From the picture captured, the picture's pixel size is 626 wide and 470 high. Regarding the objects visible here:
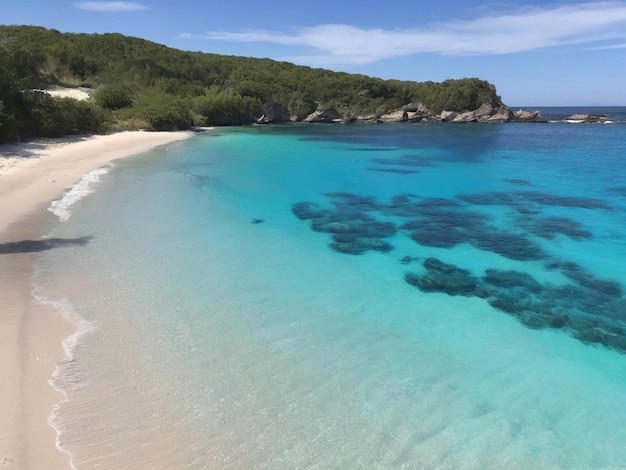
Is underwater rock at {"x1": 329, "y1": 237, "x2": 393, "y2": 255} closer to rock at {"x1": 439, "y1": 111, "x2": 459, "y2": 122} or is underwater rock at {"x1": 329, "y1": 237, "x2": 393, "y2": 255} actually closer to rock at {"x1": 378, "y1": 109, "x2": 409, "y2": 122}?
rock at {"x1": 378, "y1": 109, "x2": 409, "y2": 122}

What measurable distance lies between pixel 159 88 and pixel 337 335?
6974cm

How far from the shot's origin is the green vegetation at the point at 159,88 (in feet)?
103

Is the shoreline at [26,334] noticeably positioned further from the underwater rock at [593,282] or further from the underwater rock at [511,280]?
the underwater rock at [593,282]

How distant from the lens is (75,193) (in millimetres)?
18203

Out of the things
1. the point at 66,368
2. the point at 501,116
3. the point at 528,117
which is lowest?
the point at 66,368


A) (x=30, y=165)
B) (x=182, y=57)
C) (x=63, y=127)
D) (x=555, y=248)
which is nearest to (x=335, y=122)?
(x=182, y=57)

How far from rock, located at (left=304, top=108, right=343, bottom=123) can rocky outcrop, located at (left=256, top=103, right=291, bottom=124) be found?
22.1 feet

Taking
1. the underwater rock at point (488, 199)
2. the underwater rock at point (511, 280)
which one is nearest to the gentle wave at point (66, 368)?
the underwater rock at point (511, 280)

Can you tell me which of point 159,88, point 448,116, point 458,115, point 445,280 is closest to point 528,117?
point 458,115

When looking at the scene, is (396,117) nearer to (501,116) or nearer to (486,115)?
(486,115)

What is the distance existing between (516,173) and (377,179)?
33.8 ft

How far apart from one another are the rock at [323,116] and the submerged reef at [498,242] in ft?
242

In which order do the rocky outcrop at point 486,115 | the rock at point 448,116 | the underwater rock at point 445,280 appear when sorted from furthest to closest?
the rocky outcrop at point 486,115 → the rock at point 448,116 → the underwater rock at point 445,280

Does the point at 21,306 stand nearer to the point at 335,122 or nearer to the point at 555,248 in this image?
the point at 555,248
